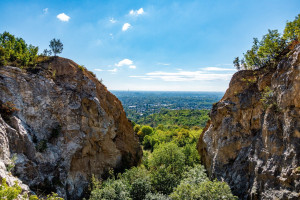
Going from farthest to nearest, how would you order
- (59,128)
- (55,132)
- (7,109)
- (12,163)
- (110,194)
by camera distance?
(59,128) < (55,132) < (110,194) < (7,109) < (12,163)

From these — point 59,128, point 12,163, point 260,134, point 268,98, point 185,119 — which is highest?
point 268,98

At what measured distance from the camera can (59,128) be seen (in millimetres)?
18312

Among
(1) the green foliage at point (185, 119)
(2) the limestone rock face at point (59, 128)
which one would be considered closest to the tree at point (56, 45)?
(2) the limestone rock face at point (59, 128)

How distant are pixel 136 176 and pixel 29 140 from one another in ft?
37.4

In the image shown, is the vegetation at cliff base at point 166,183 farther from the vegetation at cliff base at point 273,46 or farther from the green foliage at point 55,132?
the vegetation at cliff base at point 273,46

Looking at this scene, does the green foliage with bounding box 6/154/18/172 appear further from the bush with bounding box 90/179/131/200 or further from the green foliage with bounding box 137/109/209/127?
the green foliage with bounding box 137/109/209/127

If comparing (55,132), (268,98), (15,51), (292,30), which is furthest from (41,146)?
(292,30)

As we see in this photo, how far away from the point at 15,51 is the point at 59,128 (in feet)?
31.7

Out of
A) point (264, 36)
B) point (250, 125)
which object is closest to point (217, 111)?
point (250, 125)

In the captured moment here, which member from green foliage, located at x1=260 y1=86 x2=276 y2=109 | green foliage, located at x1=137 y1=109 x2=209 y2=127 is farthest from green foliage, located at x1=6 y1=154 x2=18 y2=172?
green foliage, located at x1=137 y1=109 x2=209 y2=127

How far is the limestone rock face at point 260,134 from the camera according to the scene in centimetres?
1130

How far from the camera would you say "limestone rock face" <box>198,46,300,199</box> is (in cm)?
1130

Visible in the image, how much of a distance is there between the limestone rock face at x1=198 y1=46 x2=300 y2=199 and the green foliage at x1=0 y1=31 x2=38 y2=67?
2245 centimetres

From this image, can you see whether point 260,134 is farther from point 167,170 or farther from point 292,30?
point 167,170
